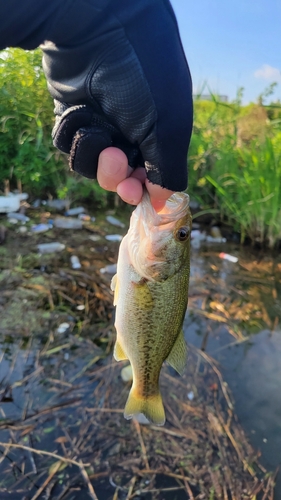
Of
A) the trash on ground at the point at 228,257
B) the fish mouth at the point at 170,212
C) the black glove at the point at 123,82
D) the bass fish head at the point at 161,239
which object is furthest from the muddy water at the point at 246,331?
the black glove at the point at 123,82

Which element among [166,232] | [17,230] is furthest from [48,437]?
[17,230]

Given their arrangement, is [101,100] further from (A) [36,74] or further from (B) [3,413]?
(A) [36,74]

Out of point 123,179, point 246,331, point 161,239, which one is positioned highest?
point 123,179

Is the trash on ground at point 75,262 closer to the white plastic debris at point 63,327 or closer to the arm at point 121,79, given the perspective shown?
the white plastic debris at point 63,327

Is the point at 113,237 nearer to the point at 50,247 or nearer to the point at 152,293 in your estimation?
the point at 50,247

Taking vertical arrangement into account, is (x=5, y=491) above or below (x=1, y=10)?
below

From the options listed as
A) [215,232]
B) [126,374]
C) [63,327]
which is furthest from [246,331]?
[215,232]

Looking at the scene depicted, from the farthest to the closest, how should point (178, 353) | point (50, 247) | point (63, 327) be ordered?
point (50, 247) → point (63, 327) → point (178, 353)
